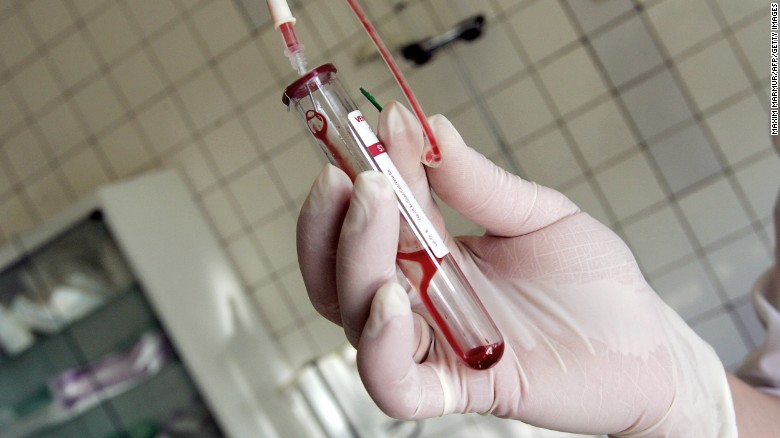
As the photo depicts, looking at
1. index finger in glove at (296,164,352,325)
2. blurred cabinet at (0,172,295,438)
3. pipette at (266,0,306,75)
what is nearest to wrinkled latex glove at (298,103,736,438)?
index finger in glove at (296,164,352,325)

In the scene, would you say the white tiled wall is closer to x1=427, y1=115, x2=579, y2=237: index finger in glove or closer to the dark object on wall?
the dark object on wall

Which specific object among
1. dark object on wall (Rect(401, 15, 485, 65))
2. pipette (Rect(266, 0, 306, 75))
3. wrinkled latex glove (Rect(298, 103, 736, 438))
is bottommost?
wrinkled latex glove (Rect(298, 103, 736, 438))

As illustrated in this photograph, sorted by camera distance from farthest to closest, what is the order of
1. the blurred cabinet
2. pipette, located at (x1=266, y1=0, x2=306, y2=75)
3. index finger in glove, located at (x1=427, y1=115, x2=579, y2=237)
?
the blurred cabinet → index finger in glove, located at (x1=427, y1=115, x2=579, y2=237) → pipette, located at (x1=266, y1=0, x2=306, y2=75)

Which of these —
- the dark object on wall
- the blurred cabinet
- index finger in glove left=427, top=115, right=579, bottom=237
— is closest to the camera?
index finger in glove left=427, top=115, right=579, bottom=237

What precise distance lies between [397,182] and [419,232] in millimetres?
63

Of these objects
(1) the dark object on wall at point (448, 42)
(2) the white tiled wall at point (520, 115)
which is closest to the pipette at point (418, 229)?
(1) the dark object on wall at point (448, 42)

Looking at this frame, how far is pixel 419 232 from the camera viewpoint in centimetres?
72

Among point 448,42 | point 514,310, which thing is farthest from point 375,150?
point 448,42

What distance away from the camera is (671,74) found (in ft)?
5.14

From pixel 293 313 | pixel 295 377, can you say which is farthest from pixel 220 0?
pixel 295 377

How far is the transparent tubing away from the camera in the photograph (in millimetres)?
710

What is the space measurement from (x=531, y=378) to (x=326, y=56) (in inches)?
47.0

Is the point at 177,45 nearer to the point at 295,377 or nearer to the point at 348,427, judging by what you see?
the point at 295,377

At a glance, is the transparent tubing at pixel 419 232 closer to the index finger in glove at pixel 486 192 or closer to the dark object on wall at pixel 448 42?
the index finger in glove at pixel 486 192
